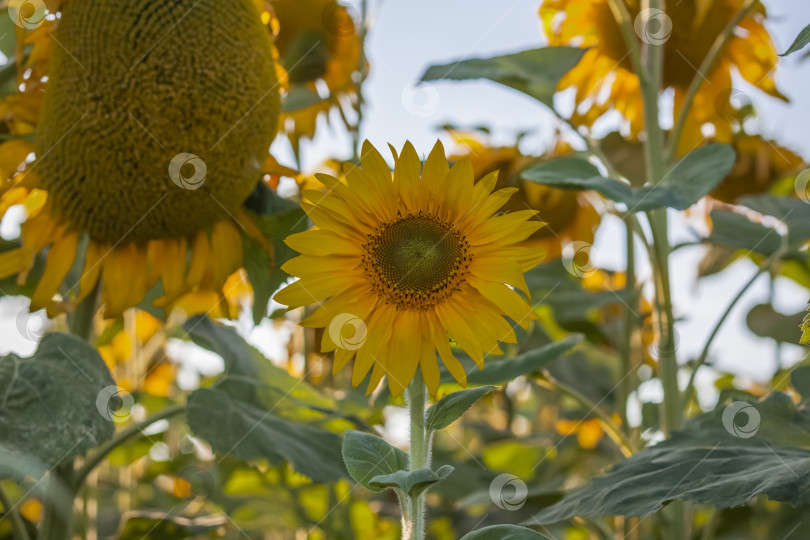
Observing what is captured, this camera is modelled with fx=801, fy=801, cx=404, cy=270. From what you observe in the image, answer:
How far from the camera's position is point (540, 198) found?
66.9 inches

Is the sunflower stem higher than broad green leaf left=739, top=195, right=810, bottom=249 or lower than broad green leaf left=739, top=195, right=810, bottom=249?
lower

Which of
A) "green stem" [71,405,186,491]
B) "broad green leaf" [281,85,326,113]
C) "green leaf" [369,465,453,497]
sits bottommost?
"green stem" [71,405,186,491]

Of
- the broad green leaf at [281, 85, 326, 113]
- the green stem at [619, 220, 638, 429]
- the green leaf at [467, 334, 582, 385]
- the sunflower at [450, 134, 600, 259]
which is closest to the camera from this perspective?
the green leaf at [467, 334, 582, 385]

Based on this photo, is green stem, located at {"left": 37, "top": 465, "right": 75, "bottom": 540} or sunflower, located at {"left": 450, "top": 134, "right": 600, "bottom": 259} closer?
green stem, located at {"left": 37, "top": 465, "right": 75, "bottom": 540}

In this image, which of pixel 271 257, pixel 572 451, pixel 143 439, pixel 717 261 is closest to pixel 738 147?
pixel 717 261

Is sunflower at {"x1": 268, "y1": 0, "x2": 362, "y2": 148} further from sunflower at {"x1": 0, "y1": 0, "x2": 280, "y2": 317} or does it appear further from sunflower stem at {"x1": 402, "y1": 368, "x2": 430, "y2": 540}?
sunflower stem at {"x1": 402, "y1": 368, "x2": 430, "y2": 540}

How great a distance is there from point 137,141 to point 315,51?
70cm

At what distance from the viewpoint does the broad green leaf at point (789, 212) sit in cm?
113

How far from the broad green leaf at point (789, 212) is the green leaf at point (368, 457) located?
0.74m

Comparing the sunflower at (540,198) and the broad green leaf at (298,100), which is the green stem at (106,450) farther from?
the sunflower at (540,198)

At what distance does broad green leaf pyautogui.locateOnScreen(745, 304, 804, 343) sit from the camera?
1435 mm

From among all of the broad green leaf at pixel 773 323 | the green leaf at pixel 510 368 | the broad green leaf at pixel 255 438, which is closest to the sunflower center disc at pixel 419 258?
the green leaf at pixel 510 368

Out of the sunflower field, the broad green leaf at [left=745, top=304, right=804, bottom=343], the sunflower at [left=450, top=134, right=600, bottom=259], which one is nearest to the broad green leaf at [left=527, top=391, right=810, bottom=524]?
the sunflower field

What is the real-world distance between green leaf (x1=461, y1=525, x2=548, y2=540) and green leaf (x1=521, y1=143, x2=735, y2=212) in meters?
0.37
